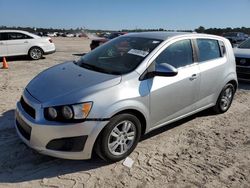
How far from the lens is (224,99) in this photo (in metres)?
5.88

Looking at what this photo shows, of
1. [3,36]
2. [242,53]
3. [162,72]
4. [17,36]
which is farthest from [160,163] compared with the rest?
[17,36]

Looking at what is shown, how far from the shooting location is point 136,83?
152 inches

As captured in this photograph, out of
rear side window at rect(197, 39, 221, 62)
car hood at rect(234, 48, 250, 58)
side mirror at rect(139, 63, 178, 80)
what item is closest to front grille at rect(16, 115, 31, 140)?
side mirror at rect(139, 63, 178, 80)

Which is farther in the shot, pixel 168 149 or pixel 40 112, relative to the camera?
pixel 168 149

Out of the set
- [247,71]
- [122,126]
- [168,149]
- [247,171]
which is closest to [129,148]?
[122,126]

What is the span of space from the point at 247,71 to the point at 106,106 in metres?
6.46

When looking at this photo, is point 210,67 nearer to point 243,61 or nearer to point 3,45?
point 243,61

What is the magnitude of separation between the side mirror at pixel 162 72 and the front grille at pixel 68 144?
3.94 ft

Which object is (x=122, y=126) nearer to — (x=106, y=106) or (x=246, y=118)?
(x=106, y=106)

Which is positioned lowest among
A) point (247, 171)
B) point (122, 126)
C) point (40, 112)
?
point (247, 171)

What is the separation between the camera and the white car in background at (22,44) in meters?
12.5

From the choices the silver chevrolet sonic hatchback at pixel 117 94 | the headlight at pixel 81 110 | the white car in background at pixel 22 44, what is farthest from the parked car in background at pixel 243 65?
the white car in background at pixel 22 44

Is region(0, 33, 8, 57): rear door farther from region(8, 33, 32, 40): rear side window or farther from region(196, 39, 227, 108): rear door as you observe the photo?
region(196, 39, 227, 108): rear door

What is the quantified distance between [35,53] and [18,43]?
0.89 metres
